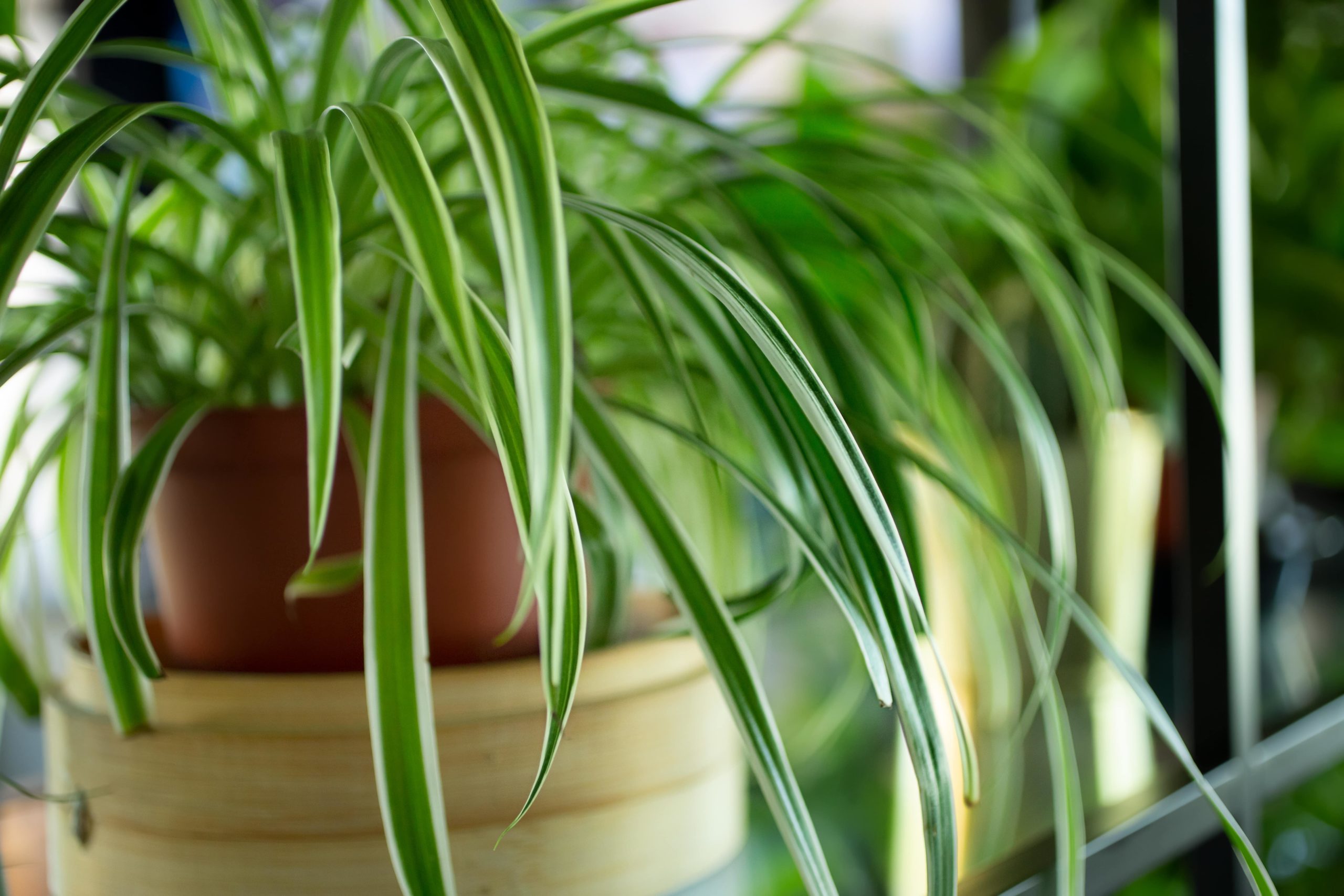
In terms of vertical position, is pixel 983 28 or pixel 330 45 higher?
pixel 983 28

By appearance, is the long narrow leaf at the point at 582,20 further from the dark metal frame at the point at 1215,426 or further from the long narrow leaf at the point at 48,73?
the dark metal frame at the point at 1215,426

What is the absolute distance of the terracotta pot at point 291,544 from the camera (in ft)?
1.22

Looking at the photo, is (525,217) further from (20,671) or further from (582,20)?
(20,671)

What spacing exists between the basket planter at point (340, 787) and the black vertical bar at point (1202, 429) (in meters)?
0.31

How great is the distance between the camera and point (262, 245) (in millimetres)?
411

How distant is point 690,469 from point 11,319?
0.34 m

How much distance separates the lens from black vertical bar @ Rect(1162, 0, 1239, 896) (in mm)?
529

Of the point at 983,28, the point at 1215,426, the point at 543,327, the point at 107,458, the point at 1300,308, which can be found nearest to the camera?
the point at 543,327

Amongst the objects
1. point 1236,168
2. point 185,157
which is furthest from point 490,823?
point 1236,168

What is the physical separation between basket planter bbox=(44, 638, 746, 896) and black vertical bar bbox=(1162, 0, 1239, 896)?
31 cm

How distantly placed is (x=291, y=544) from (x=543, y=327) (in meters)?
0.22

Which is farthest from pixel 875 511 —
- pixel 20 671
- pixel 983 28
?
pixel 983 28

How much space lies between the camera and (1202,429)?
0.54 metres

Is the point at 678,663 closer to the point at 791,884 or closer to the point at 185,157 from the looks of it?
the point at 791,884
